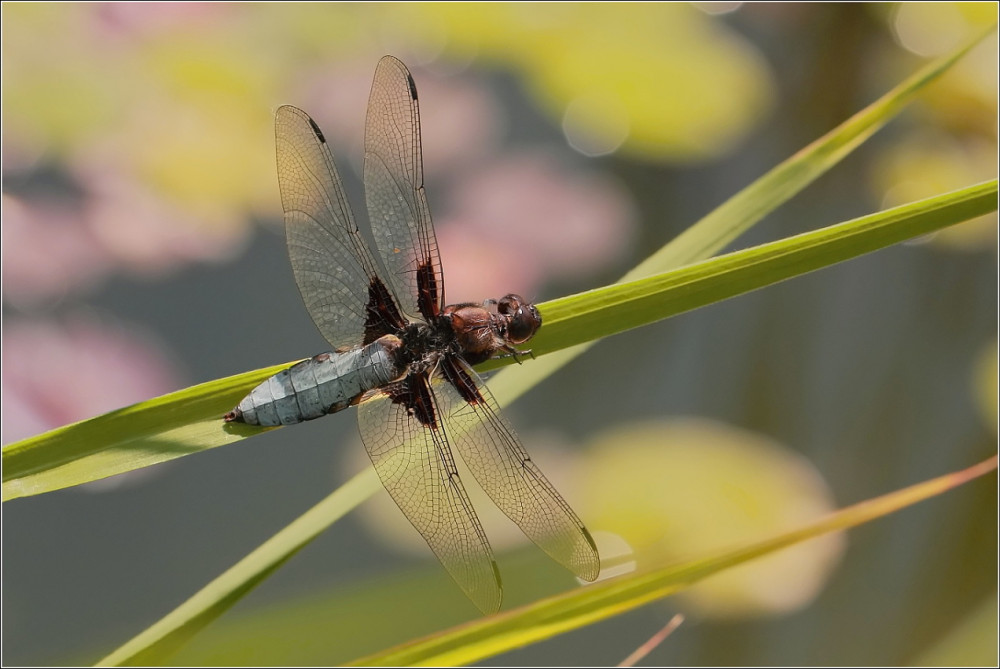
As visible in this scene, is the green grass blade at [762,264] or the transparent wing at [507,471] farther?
the transparent wing at [507,471]

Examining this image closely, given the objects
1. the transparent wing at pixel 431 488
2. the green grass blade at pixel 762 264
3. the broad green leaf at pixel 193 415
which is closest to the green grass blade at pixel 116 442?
the broad green leaf at pixel 193 415

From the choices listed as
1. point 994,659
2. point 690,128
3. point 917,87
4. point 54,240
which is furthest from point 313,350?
point 994,659

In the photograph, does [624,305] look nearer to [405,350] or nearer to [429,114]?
[405,350]

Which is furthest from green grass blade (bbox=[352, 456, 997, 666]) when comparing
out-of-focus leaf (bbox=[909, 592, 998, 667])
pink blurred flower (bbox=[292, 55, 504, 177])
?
pink blurred flower (bbox=[292, 55, 504, 177])

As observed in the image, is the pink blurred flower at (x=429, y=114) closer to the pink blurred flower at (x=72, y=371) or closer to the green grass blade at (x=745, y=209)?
the pink blurred flower at (x=72, y=371)

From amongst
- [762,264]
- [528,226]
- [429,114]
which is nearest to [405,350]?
[762,264]

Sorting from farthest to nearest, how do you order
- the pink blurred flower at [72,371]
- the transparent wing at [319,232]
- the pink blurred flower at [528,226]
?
the pink blurred flower at [528,226], the pink blurred flower at [72,371], the transparent wing at [319,232]

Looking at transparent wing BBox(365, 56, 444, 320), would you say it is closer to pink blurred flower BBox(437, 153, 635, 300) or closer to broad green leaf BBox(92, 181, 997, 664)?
broad green leaf BBox(92, 181, 997, 664)
